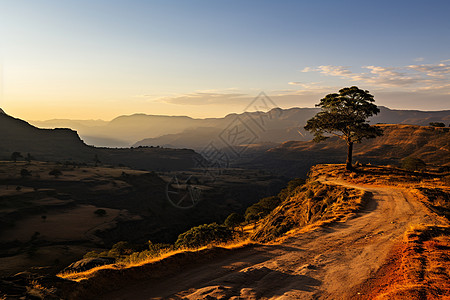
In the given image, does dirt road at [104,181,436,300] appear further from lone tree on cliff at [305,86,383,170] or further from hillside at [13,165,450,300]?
lone tree on cliff at [305,86,383,170]

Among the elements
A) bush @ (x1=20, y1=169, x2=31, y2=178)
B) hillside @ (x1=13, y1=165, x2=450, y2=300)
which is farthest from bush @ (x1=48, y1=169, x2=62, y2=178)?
hillside @ (x1=13, y1=165, x2=450, y2=300)

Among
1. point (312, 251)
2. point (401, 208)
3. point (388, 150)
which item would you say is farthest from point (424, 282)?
point (388, 150)

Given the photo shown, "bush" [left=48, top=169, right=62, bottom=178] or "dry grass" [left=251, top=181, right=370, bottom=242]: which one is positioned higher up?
"dry grass" [left=251, top=181, right=370, bottom=242]

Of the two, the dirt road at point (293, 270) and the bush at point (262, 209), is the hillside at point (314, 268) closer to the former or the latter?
the dirt road at point (293, 270)

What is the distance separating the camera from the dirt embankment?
912 cm

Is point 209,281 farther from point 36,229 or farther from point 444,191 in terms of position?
point 36,229

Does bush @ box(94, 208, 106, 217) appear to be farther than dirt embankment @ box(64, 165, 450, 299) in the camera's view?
Yes

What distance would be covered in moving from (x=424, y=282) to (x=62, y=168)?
14039cm

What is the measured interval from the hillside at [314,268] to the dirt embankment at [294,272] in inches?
1.4

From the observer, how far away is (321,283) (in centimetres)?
983

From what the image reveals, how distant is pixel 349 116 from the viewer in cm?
3697

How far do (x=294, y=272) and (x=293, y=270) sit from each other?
0.22 meters


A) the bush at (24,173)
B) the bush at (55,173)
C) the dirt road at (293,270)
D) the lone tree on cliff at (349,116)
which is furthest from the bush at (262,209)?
the bush at (24,173)

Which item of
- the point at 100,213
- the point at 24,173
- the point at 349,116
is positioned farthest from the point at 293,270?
the point at 24,173
